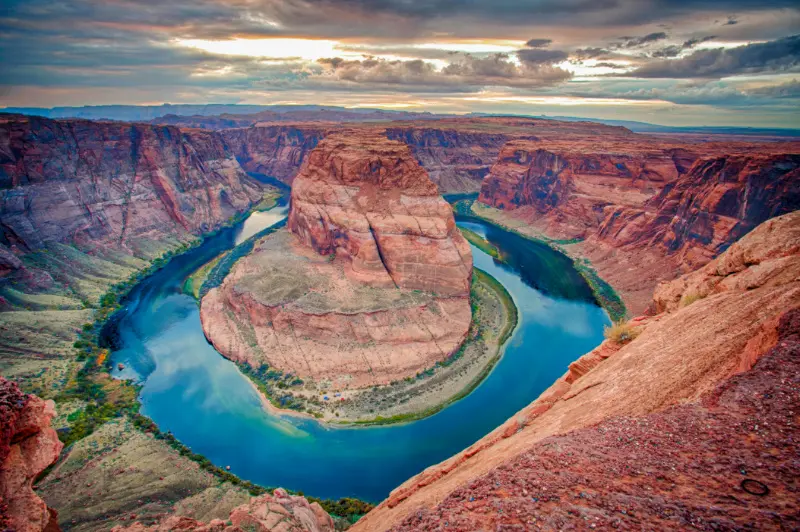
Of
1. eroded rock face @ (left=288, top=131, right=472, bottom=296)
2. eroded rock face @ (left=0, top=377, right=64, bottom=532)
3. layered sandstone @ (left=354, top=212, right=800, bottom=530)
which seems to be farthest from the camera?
eroded rock face @ (left=288, top=131, right=472, bottom=296)

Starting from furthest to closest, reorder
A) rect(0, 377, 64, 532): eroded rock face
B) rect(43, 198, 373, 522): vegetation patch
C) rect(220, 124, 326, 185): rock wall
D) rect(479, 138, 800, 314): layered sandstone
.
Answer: rect(220, 124, 326, 185): rock wall → rect(479, 138, 800, 314): layered sandstone → rect(43, 198, 373, 522): vegetation patch → rect(0, 377, 64, 532): eroded rock face

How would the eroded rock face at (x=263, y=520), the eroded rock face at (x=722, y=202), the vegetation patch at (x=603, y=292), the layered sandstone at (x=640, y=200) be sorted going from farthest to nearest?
the vegetation patch at (x=603, y=292) → the layered sandstone at (x=640, y=200) → the eroded rock face at (x=722, y=202) → the eroded rock face at (x=263, y=520)

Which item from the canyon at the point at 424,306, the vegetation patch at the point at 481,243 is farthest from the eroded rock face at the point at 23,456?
the vegetation patch at the point at 481,243

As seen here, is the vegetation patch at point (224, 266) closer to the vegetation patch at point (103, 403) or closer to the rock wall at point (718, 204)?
the vegetation patch at point (103, 403)

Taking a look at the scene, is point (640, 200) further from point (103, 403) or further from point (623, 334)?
point (103, 403)

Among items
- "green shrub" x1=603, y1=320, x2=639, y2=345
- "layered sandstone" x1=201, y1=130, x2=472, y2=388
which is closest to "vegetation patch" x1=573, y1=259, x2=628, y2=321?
"layered sandstone" x1=201, y1=130, x2=472, y2=388

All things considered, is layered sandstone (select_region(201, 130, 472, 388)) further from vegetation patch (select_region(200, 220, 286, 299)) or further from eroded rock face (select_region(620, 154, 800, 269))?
eroded rock face (select_region(620, 154, 800, 269))
